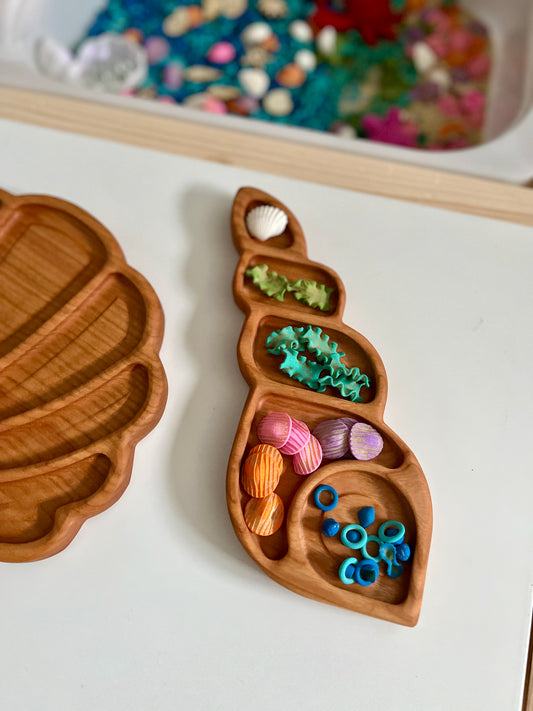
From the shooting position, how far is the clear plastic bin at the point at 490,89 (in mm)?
935

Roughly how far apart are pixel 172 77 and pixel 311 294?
2.44 ft

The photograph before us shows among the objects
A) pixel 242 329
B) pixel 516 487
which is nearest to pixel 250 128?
pixel 242 329

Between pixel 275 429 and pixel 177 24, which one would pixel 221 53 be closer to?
pixel 177 24

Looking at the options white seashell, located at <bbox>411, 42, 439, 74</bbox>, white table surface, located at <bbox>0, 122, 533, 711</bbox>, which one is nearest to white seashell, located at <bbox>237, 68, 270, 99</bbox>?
white seashell, located at <bbox>411, 42, 439, 74</bbox>

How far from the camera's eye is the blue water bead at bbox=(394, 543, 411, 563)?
676 millimetres

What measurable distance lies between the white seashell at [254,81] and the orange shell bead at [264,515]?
0.90 meters

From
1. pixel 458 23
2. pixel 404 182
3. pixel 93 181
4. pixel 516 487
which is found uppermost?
pixel 458 23

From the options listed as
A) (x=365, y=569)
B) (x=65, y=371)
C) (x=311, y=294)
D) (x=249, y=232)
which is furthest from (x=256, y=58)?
(x=365, y=569)

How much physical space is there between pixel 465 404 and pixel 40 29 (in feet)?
3.65

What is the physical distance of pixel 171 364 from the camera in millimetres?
806

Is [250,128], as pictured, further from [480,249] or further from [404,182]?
[480,249]

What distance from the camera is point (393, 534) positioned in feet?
2.27

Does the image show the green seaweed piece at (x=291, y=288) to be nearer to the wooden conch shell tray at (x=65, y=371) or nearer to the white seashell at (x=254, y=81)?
the wooden conch shell tray at (x=65, y=371)

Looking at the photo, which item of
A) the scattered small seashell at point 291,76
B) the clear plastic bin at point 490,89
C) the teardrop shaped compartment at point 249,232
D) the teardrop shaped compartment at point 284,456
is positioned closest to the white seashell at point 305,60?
the scattered small seashell at point 291,76
